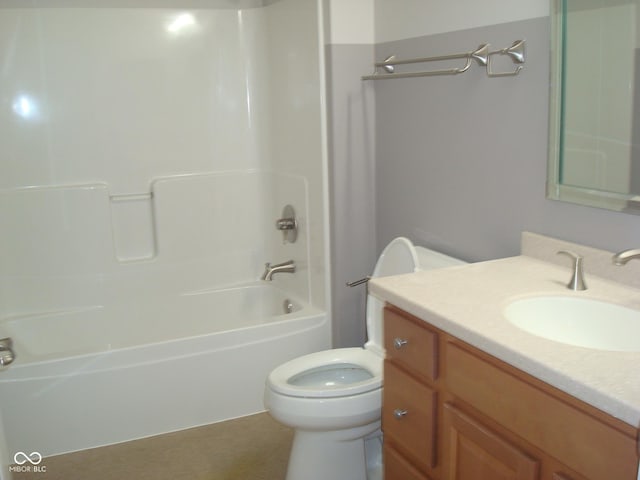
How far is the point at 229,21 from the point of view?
3.37 meters

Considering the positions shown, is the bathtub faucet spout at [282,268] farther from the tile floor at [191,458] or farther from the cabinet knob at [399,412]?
the cabinet knob at [399,412]

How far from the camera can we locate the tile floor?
2.47 metres

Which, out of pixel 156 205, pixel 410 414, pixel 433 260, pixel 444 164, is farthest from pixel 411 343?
pixel 156 205

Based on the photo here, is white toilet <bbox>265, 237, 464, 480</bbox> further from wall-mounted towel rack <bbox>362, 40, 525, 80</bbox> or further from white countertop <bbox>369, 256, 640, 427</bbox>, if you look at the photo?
wall-mounted towel rack <bbox>362, 40, 525, 80</bbox>

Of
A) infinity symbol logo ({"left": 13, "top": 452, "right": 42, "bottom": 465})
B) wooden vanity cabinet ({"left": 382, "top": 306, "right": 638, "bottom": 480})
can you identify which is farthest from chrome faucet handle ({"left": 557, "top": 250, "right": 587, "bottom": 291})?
infinity symbol logo ({"left": 13, "top": 452, "right": 42, "bottom": 465})

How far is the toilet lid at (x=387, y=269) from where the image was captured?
7.83 ft

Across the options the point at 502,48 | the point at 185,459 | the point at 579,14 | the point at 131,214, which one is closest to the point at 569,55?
the point at 579,14

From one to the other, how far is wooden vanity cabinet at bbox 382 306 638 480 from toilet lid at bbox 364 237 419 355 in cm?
63

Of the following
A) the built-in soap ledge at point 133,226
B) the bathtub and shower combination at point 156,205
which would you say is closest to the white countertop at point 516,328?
the bathtub and shower combination at point 156,205

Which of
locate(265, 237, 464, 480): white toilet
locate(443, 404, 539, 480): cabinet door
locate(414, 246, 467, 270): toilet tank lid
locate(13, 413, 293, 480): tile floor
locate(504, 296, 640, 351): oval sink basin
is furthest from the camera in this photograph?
locate(13, 413, 293, 480): tile floor

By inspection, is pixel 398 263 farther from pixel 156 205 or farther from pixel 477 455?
pixel 156 205

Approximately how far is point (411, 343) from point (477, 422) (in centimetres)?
28

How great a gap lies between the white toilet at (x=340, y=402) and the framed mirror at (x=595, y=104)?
57cm

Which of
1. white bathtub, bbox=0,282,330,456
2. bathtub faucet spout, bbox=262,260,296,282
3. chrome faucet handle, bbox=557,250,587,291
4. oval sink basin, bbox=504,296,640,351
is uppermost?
chrome faucet handle, bbox=557,250,587,291
